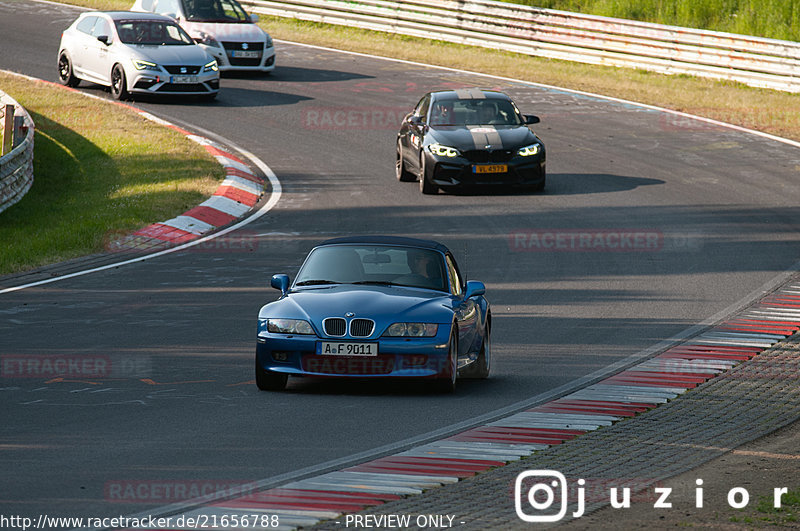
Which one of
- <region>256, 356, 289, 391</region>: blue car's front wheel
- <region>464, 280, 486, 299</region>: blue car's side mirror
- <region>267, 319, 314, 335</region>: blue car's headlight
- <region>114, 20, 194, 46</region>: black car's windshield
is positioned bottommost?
<region>256, 356, 289, 391</region>: blue car's front wheel

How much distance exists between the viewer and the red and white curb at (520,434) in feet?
24.3

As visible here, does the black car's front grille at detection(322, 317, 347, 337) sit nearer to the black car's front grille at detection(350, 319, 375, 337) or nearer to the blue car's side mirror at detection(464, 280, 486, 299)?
the black car's front grille at detection(350, 319, 375, 337)

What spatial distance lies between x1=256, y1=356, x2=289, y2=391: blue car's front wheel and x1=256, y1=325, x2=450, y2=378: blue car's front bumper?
61 mm

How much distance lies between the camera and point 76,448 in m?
8.55

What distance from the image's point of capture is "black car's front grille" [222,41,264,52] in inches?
1248

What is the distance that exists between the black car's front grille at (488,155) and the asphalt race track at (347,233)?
0.72 metres

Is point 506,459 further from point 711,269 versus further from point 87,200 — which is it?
point 87,200

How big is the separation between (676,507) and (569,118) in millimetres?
21830

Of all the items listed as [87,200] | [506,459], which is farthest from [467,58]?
[506,459]

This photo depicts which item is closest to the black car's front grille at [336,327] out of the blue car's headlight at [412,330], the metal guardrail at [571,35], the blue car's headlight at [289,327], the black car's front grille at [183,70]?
the blue car's headlight at [289,327]

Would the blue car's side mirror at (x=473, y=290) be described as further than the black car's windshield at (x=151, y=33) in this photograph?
No

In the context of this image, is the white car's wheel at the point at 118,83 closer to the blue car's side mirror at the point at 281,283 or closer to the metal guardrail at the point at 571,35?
the metal guardrail at the point at 571,35

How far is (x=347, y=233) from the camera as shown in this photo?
1892 centimetres
